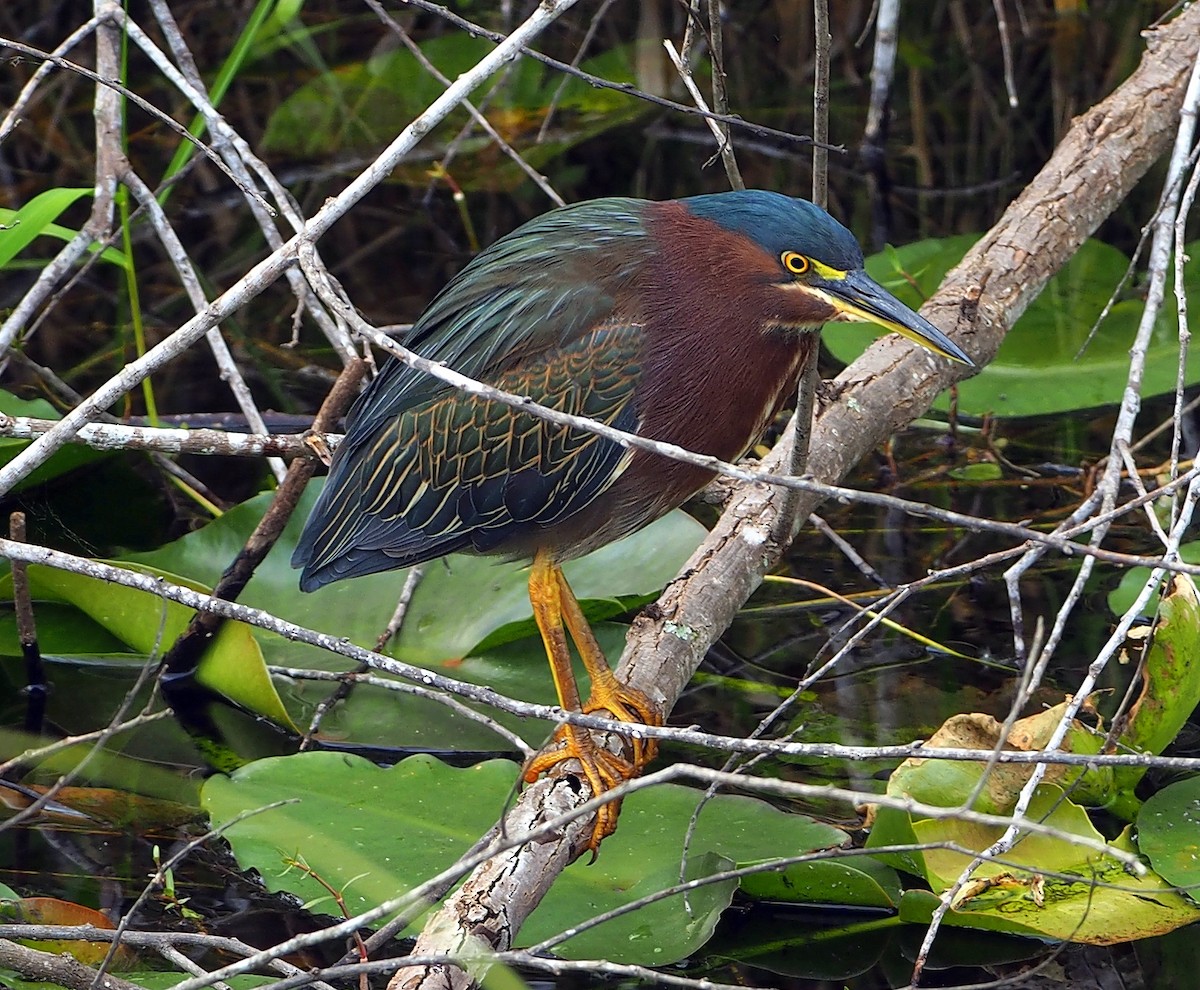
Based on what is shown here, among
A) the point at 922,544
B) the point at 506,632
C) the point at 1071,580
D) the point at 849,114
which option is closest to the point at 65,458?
the point at 506,632

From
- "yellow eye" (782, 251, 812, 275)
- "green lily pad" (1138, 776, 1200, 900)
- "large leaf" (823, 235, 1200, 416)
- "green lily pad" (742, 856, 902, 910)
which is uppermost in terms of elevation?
"yellow eye" (782, 251, 812, 275)

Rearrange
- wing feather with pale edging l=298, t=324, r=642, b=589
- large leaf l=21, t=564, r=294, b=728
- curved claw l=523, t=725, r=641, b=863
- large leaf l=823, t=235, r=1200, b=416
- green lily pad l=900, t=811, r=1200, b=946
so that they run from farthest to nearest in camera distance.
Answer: large leaf l=823, t=235, r=1200, b=416 < large leaf l=21, t=564, r=294, b=728 < wing feather with pale edging l=298, t=324, r=642, b=589 < curved claw l=523, t=725, r=641, b=863 < green lily pad l=900, t=811, r=1200, b=946

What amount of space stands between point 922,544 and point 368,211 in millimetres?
3147

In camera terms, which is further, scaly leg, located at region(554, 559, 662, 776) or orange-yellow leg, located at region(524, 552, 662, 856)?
scaly leg, located at region(554, 559, 662, 776)

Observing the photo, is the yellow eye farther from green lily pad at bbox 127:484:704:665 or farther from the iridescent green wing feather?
green lily pad at bbox 127:484:704:665

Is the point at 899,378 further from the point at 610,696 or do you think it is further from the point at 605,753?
the point at 605,753

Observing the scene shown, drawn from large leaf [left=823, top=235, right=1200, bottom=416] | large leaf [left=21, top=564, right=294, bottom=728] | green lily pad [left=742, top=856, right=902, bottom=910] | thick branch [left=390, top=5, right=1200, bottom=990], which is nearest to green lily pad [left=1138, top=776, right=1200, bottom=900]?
green lily pad [left=742, top=856, right=902, bottom=910]

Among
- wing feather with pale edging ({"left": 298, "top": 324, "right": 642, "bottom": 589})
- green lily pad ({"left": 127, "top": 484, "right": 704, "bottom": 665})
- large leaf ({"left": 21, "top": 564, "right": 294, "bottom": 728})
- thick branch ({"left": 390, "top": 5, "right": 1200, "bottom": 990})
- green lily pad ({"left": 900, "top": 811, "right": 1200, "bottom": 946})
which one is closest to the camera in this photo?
thick branch ({"left": 390, "top": 5, "right": 1200, "bottom": 990})

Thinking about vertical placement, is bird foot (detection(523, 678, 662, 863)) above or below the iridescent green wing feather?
below

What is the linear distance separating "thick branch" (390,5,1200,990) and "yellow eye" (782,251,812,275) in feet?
2.10

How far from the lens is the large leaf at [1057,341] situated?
4.39 metres

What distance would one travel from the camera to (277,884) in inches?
109

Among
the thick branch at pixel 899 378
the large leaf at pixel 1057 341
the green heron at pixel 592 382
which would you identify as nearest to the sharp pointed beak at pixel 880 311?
the green heron at pixel 592 382

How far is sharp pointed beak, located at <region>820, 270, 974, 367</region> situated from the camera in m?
2.69
